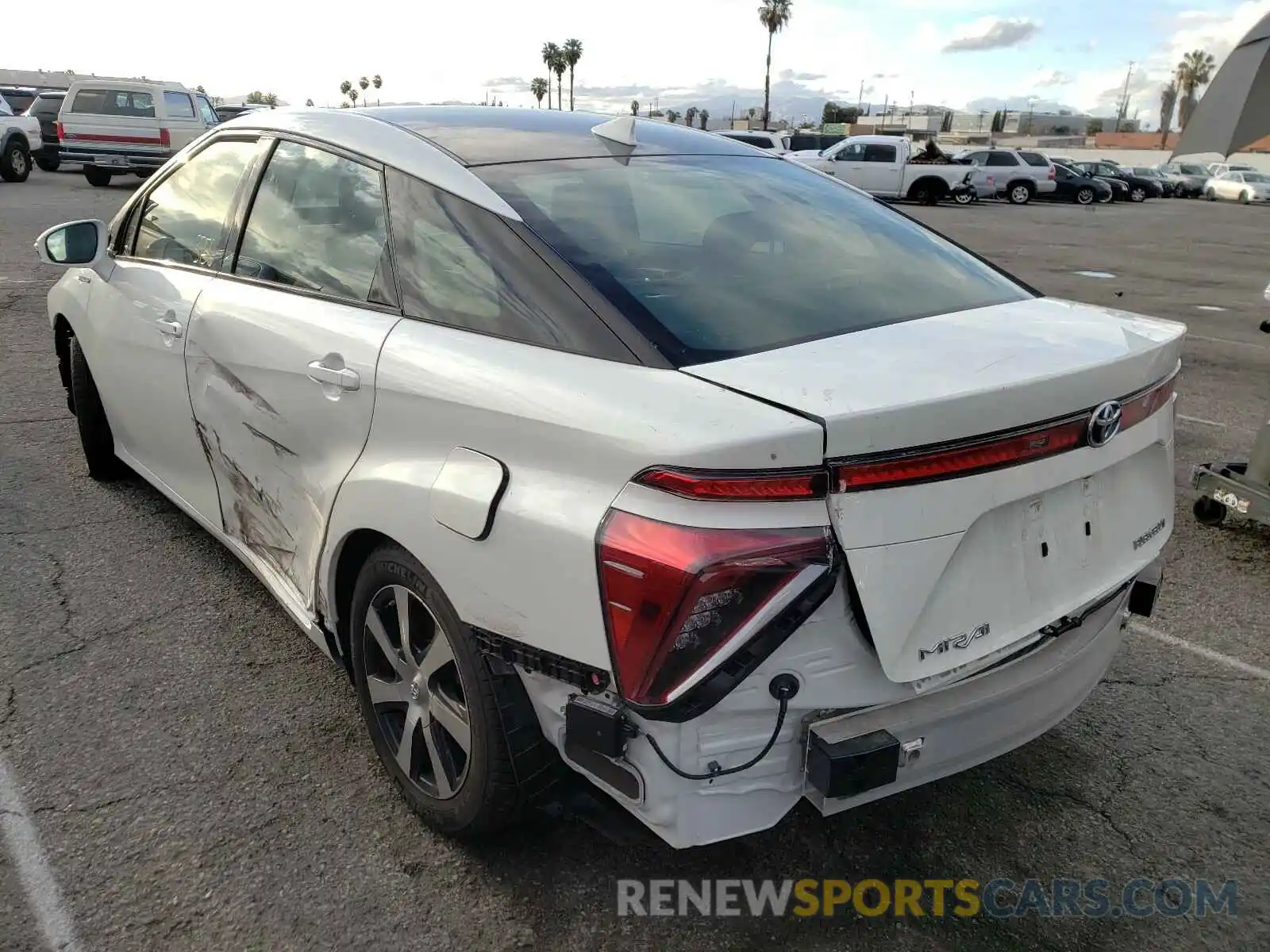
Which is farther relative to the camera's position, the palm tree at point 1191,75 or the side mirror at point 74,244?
the palm tree at point 1191,75

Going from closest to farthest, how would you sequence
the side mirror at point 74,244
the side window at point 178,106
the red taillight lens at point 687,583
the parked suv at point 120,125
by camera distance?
the red taillight lens at point 687,583, the side mirror at point 74,244, the parked suv at point 120,125, the side window at point 178,106

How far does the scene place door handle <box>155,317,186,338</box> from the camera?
10.9 feet

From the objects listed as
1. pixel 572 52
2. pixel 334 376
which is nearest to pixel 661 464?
pixel 334 376

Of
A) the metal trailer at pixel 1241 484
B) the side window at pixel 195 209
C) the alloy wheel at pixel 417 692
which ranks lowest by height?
the metal trailer at pixel 1241 484

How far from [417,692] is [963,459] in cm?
137

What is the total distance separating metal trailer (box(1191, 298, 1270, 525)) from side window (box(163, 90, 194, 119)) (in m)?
20.2

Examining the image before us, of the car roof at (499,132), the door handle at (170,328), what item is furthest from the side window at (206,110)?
the car roof at (499,132)

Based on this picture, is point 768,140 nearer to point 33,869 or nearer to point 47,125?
point 47,125

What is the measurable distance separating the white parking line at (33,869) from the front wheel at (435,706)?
2.54 feet

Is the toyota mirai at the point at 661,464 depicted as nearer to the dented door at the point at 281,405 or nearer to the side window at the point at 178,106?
the dented door at the point at 281,405

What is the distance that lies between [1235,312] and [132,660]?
38.6 ft

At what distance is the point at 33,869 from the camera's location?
7.88 ft

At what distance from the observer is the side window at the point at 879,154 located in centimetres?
2922

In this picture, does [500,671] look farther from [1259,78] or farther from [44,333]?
[44,333]
